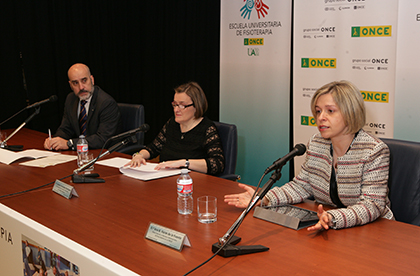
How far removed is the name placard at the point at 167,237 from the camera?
58.3 inches

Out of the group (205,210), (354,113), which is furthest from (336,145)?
(205,210)

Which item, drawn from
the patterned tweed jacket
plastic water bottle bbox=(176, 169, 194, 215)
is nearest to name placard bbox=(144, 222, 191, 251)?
plastic water bottle bbox=(176, 169, 194, 215)

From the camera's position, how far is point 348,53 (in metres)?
3.41

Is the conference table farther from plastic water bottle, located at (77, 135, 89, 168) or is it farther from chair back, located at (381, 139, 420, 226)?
plastic water bottle, located at (77, 135, 89, 168)

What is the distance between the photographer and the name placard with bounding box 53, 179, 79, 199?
2.09m

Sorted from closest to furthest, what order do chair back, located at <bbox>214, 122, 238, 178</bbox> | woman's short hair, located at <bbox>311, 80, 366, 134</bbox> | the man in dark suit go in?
1. woman's short hair, located at <bbox>311, 80, 366, 134</bbox>
2. chair back, located at <bbox>214, 122, 238, 178</bbox>
3. the man in dark suit

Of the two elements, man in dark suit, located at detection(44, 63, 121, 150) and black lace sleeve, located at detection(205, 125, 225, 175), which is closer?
black lace sleeve, located at detection(205, 125, 225, 175)

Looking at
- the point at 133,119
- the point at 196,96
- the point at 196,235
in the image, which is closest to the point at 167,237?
the point at 196,235

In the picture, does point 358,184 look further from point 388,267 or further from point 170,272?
point 170,272

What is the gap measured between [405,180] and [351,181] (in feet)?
1.08

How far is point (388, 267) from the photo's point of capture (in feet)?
4.37

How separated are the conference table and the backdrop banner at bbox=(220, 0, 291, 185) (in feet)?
6.42

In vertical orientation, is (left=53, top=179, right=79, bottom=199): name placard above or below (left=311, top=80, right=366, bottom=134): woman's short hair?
below

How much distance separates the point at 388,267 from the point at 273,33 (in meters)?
3.07
